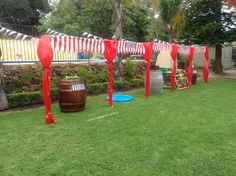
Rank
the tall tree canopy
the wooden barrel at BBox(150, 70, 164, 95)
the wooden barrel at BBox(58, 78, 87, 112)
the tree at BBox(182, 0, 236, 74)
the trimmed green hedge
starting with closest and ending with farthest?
the wooden barrel at BBox(58, 78, 87, 112) → the trimmed green hedge → the wooden barrel at BBox(150, 70, 164, 95) → the tree at BBox(182, 0, 236, 74) → the tall tree canopy

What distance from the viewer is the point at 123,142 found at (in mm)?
4457

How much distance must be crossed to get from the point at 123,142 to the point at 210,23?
13.3 meters

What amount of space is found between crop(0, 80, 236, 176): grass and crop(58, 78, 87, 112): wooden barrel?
0.76 feet

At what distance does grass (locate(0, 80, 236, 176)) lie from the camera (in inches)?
138

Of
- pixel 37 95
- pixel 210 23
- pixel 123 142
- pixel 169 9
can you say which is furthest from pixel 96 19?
pixel 123 142

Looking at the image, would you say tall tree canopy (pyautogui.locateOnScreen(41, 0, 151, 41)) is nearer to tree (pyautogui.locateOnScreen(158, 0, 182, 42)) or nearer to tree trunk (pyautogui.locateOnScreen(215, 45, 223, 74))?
tree (pyautogui.locateOnScreen(158, 0, 182, 42))

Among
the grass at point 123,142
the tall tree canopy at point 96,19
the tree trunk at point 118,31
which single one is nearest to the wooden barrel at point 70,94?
the grass at point 123,142

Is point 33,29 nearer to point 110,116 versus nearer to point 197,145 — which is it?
point 110,116

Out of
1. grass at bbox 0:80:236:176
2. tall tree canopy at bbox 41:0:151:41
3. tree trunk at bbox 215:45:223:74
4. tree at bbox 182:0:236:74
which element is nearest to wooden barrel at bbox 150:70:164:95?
grass at bbox 0:80:236:176

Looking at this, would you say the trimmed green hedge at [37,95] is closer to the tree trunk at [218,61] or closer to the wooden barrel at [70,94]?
the wooden barrel at [70,94]

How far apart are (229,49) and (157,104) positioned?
60.3 ft

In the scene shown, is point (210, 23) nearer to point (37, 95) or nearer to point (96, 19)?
point (96, 19)

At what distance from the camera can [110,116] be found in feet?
20.5

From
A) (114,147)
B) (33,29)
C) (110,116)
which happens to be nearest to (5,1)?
(33,29)
